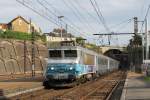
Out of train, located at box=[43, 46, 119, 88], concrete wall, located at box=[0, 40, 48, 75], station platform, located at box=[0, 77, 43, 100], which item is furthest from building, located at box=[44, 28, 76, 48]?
concrete wall, located at box=[0, 40, 48, 75]

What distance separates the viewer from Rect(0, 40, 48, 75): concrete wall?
8231 centimetres

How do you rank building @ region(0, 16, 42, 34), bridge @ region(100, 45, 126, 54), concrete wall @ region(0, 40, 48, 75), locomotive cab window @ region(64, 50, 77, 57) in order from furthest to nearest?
building @ region(0, 16, 42, 34), bridge @ region(100, 45, 126, 54), concrete wall @ region(0, 40, 48, 75), locomotive cab window @ region(64, 50, 77, 57)

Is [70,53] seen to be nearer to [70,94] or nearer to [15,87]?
[15,87]

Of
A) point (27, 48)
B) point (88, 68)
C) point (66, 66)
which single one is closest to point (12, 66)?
point (27, 48)

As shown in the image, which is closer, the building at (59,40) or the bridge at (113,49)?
the building at (59,40)

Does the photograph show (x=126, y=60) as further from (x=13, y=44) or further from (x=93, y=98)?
(x=93, y=98)

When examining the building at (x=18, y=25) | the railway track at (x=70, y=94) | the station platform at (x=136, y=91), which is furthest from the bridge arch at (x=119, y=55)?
the railway track at (x=70, y=94)

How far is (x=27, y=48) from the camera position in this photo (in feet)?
300

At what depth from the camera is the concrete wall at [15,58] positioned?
270ft

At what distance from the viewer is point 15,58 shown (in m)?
86.7

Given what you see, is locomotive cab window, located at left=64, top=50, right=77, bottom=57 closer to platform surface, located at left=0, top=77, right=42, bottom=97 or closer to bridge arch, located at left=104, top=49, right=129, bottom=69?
platform surface, located at left=0, top=77, right=42, bottom=97

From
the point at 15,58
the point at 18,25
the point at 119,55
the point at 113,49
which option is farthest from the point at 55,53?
the point at 119,55

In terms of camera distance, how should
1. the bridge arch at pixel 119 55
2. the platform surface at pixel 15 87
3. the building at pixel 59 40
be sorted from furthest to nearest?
the bridge arch at pixel 119 55 < the building at pixel 59 40 < the platform surface at pixel 15 87

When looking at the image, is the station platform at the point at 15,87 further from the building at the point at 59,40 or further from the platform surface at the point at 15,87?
the building at the point at 59,40
